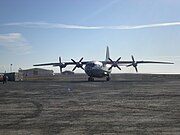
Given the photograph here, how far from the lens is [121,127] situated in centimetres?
1056

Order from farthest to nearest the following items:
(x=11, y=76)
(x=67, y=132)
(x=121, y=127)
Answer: (x=11, y=76) → (x=121, y=127) → (x=67, y=132)

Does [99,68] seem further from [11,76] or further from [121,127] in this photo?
[121,127]

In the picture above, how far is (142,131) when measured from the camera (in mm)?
9805

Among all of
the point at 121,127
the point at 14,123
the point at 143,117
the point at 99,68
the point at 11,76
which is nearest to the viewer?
the point at 121,127

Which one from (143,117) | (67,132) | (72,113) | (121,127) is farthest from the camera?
(72,113)

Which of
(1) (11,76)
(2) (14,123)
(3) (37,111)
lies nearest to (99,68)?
(1) (11,76)

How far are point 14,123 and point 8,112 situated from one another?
3511 millimetres

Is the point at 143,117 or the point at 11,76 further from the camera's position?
the point at 11,76

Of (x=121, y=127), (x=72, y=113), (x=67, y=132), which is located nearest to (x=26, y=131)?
(x=67, y=132)

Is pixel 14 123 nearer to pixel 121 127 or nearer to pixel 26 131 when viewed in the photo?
pixel 26 131

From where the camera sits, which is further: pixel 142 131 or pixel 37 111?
pixel 37 111

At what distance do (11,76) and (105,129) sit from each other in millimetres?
74952

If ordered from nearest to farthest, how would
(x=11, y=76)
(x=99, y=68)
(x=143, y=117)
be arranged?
(x=143, y=117), (x=99, y=68), (x=11, y=76)

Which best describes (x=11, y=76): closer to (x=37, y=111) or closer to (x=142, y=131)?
(x=37, y=111)
